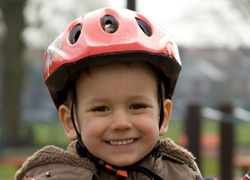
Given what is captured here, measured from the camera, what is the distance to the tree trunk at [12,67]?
22219 mm

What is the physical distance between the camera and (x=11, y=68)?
907 inches

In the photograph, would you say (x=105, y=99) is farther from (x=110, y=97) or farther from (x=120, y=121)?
(x=120, y=121)

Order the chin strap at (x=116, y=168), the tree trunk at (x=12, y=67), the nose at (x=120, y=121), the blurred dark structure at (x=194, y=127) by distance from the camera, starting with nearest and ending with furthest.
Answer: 1. the nose at (x=120, y=121)
2. the chin strap at (x=116, y=168)
3. the blurred dark structure at (x=194, y=127)
4. the tree trunk at (x=12, y=67)

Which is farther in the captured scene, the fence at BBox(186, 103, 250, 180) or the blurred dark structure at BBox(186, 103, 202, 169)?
the blurred dark structure at BBox(186, 103, 202, 169)

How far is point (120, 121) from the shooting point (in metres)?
2.85

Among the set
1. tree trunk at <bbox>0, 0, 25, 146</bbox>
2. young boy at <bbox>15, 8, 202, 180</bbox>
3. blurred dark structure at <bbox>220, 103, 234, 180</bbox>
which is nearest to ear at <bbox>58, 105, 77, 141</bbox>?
young boy at <bbox>15, 8, 202, 180</bbox>

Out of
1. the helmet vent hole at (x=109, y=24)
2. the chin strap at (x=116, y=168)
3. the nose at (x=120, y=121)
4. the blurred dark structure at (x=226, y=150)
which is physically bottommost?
the blurred dark structure at (x=226, y=150)

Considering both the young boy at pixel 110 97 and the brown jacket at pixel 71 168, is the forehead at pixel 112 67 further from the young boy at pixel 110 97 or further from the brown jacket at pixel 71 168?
the brown jacket at pixel 71 168

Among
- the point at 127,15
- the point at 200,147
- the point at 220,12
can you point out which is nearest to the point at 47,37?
the point at 220,12

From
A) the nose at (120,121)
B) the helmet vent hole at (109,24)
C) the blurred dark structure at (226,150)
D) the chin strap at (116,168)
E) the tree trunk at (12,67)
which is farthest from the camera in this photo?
the tree trunk at (12,67)

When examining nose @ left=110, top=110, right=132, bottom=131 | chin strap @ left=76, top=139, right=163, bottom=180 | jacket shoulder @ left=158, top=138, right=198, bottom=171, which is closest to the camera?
nose @ left=110, top=110, right=132, bottom=131

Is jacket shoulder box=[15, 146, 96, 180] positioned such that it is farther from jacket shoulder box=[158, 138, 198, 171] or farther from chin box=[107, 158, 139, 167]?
jacket shoulder box=[158, 138, 198, 171]

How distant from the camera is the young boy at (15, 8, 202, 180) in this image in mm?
2885

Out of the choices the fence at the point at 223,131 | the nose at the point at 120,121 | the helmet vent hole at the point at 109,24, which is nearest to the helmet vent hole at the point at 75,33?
the helmet vent hole at the point at 109,24
